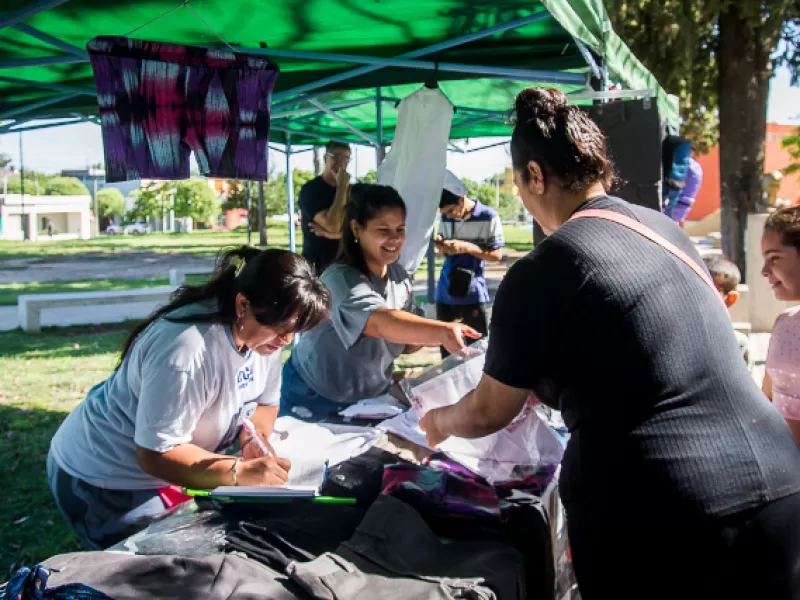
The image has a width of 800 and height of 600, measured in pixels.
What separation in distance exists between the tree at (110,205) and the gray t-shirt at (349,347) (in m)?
70.8

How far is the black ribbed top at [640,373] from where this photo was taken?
1213 millimetres

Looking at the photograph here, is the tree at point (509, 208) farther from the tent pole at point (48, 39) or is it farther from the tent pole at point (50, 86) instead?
the tent pole at point (48, 39)

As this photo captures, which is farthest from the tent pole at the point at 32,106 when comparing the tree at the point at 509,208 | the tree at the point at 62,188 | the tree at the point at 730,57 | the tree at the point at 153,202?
the tree at the point at 62,188

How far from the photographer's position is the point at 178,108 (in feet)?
10.1

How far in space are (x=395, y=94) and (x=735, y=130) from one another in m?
6.04

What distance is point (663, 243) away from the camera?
1.30m

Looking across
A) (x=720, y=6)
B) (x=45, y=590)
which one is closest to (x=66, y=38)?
(x=45, y=590)

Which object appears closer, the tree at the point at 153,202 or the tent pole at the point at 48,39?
the tent pole at the point at 48,39

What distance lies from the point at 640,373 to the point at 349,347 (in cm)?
153

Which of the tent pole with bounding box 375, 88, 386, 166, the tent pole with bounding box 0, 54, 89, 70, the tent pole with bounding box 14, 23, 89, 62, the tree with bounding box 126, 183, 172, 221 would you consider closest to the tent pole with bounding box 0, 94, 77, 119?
the tent pole with bounding box 0, 54, 89, 70

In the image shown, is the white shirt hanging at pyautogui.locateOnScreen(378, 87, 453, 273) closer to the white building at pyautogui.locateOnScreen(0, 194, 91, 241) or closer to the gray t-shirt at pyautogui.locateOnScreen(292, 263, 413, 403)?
the gray t-shirt at pyautogui.locateOnScreen(292, 263, 413, 403)

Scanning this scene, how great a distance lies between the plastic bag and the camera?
2066 millimetres

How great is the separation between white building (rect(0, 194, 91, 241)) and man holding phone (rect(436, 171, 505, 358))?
50.7m

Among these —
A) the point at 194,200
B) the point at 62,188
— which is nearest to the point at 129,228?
the point at 194,200
